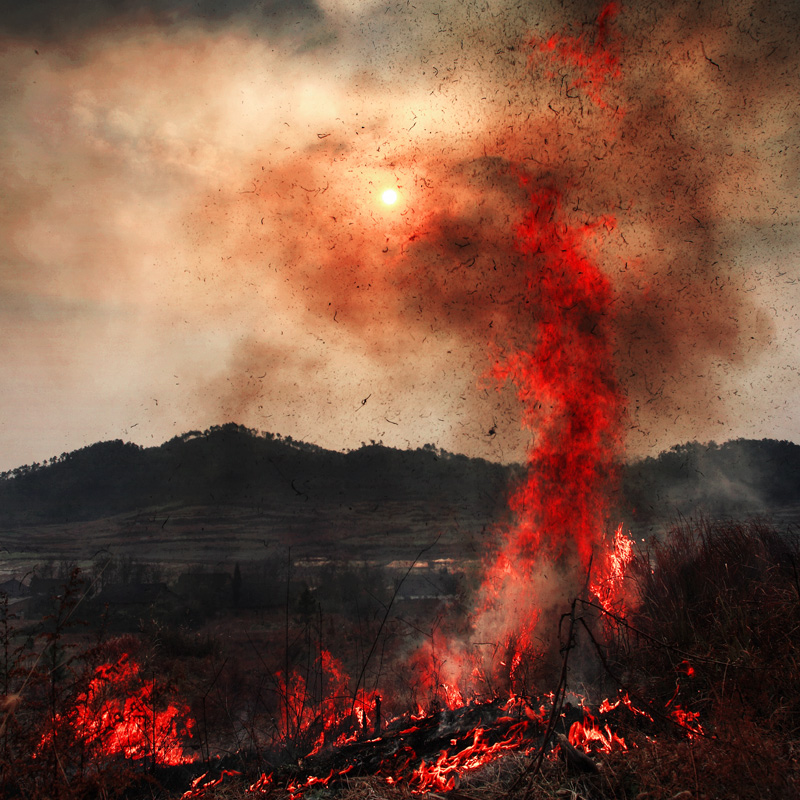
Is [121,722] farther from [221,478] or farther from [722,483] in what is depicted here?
[221,478]

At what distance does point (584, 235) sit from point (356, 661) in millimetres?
13530

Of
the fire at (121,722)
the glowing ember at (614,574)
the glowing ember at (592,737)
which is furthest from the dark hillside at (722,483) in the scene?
the fire at (121,722)

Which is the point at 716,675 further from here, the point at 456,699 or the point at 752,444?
the point at 752,444

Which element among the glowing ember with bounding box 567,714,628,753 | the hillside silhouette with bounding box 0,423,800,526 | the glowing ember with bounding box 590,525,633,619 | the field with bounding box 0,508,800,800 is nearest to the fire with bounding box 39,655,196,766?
the field with bounding box 0,508,800,800

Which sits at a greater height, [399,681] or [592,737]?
[592,737]

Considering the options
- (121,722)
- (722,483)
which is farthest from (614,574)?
(121,722)

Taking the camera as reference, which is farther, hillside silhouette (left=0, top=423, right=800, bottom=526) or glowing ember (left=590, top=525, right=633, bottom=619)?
hillside silhouette (left=0, top=423, right=800, bottom=526)

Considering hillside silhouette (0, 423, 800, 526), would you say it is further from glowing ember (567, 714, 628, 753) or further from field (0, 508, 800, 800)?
glowing ember (567, 714, 628, 753)

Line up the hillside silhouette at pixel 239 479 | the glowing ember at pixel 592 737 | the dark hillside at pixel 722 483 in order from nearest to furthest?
the glowing ember at pixel 592 737 < the dark hillside at pixel 722 483 < the hillside silhouette at pixel 239 479

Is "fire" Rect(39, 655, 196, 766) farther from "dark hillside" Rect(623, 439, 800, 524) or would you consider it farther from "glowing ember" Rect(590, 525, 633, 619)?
"dark hillside" Rect(623, 439, 800, 524)

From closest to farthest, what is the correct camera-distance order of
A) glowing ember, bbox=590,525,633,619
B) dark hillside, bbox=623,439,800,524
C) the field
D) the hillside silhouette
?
the field < glowing ember, bbox=590,525,633,619 < dark hillside, bbox=623,439,800,524 < the hillside silhouette

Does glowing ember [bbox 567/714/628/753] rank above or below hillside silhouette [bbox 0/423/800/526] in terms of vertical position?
below

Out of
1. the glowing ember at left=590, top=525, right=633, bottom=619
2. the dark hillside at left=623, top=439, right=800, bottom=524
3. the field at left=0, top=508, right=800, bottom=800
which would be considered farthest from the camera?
the dark hillside at left=623, top=439, right=800, bottom=524

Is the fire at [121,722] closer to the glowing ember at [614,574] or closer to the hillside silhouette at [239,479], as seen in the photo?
the glowing ember at [614,574]
